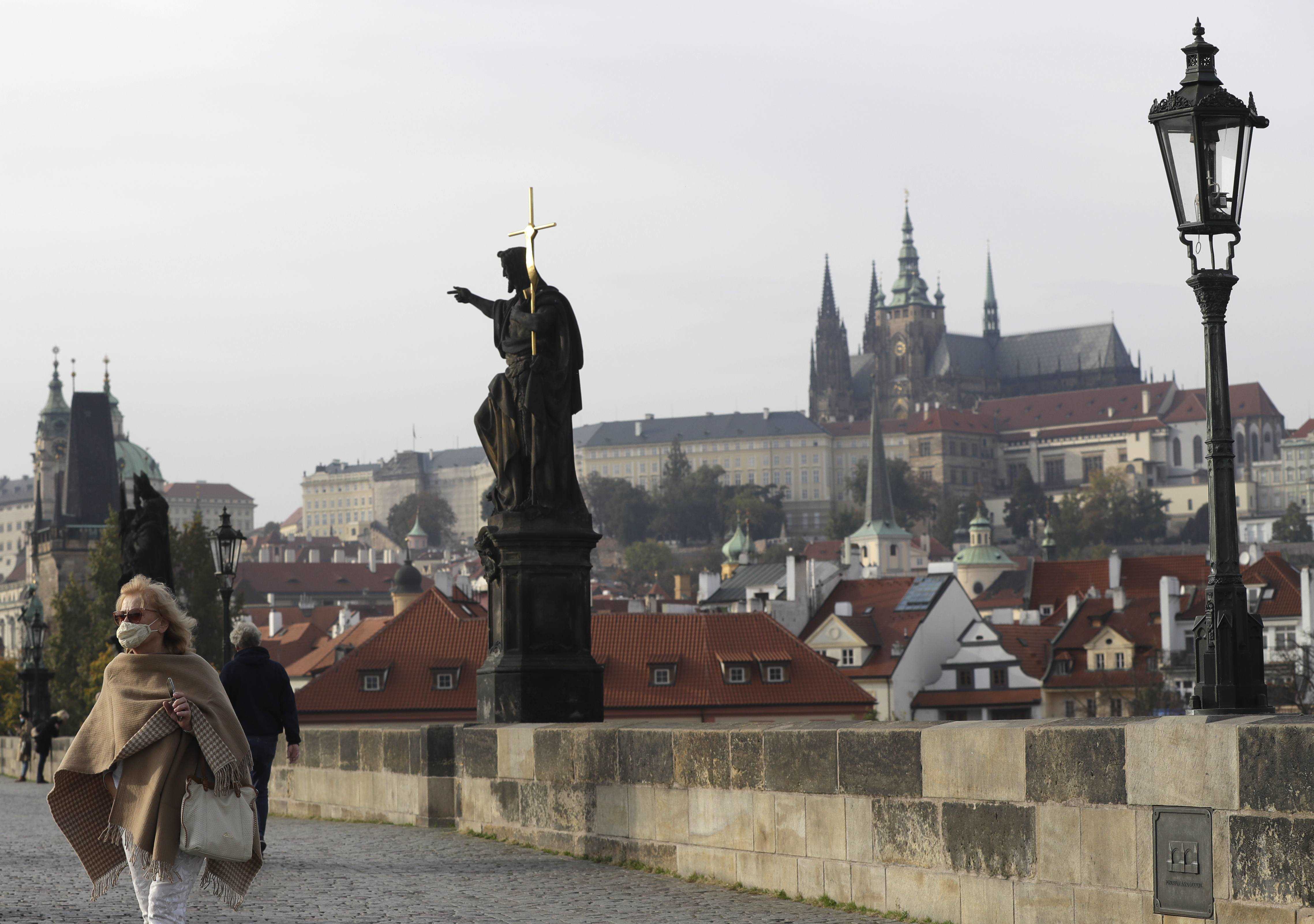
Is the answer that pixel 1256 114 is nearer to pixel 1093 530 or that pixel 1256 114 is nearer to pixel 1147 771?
pixel 1147 771

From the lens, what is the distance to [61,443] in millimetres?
116312

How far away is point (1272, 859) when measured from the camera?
584 cm

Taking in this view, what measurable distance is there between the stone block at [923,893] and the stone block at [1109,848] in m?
0.74

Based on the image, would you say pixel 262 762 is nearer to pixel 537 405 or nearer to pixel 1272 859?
pixel 537 405

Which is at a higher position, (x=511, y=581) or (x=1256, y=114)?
(x=1256, y=114)

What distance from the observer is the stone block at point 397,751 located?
12.9 metres

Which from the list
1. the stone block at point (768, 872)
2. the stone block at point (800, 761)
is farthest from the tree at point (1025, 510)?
the stone block at point (800, 761)

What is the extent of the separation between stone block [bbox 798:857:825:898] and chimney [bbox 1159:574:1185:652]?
70.3 meters

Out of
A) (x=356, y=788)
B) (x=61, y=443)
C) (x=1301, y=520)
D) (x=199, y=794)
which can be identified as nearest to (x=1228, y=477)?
(x=199, y=794)

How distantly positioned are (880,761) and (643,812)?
6.99ft

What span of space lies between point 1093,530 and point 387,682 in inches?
5147

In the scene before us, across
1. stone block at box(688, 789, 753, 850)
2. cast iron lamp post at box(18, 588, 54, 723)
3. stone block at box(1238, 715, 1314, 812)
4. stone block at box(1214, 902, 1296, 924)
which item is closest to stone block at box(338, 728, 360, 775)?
stone block at box(688, 789, 753, 850)

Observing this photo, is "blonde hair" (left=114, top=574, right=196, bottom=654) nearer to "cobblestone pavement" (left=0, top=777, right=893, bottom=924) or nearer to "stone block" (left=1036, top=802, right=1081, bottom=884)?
"cobblestone pavement" (left=0, top=777, right=893, bottom=924)

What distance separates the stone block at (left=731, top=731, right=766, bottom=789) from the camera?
8.63m
